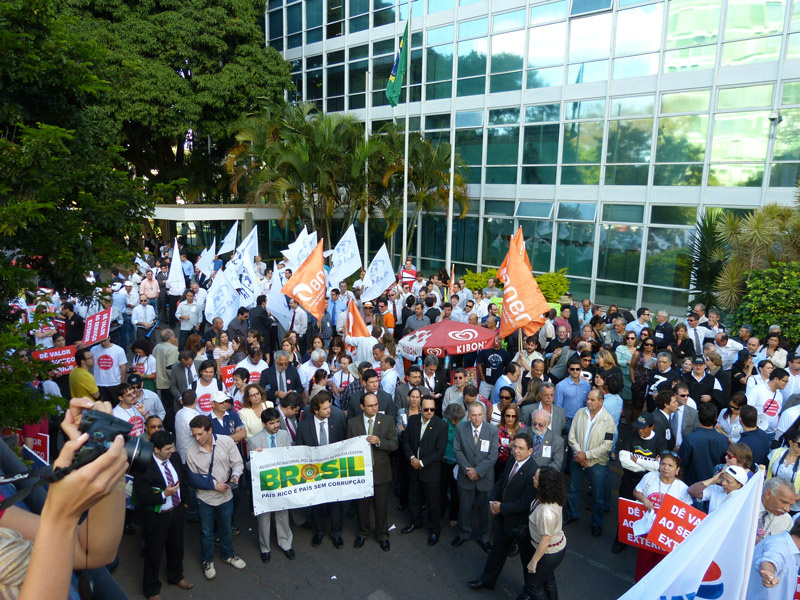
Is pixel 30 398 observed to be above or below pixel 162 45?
below

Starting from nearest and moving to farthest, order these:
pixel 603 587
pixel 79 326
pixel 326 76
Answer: pixel 603 587, pixel 79 326, pixel 326 76

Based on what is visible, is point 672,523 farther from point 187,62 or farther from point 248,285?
point 187,62

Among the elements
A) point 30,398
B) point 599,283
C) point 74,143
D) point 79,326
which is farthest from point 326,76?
point 30,398

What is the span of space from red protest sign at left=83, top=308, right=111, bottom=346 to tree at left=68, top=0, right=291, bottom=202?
56.5 ft

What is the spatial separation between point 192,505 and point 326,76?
77.9ft

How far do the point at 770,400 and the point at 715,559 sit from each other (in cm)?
498

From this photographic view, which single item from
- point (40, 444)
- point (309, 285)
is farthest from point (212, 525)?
point (309, 285)

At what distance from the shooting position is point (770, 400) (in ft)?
26.0

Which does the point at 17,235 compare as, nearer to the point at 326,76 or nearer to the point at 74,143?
the point at 74,143

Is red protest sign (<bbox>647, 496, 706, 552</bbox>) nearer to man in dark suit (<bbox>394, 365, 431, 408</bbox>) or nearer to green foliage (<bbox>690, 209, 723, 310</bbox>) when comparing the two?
man in dark suit (<bbox>394, 365, 431, 408</bbox>)

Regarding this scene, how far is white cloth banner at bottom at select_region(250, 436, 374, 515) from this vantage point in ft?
21.3

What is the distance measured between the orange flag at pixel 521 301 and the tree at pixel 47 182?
18.5 ft

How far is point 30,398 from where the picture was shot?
5387mm

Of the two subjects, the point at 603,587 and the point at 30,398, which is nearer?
the point at 30,398
